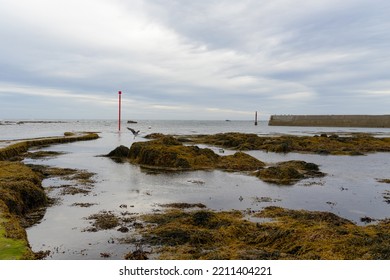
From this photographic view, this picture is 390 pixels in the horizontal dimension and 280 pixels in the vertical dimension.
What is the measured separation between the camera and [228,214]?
37.8 ft

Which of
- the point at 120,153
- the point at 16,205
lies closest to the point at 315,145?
the point at 120,153

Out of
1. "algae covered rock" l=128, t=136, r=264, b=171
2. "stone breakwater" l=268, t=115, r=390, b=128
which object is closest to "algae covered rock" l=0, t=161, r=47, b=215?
"algae covered rock" l=128, t=136, r=264, b=171

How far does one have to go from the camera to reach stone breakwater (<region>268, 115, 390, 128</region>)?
429 ft

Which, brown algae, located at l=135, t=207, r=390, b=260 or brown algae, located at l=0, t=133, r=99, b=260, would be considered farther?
brown algae, located at l=135, t=207, r=390, b=260

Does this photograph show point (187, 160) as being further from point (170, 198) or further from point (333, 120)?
point (333, 120)

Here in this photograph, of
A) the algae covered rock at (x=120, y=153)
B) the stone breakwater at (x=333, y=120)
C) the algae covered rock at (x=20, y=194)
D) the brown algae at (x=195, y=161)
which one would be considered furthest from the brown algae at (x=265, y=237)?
the stone breakwater at (x=333, y=120)

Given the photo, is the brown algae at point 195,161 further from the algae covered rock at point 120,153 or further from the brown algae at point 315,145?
the brown algae at point 315,145

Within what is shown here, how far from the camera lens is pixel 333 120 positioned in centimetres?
14288

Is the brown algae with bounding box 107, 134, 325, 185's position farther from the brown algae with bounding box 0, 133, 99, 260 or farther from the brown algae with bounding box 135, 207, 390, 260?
the brown algae with bounding box 135, 207, 390, 260

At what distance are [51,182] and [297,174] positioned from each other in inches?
558

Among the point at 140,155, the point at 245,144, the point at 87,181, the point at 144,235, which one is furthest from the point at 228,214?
the point at 245,144

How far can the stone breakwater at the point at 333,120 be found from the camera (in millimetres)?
130800

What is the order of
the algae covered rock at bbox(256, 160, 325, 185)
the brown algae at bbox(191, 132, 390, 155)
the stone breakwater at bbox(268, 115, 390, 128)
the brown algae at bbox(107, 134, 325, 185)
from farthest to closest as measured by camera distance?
1. the stone breakwater at bbox(268, 115, 390, 128)
2. the brown algae at bbox(191, 132, 390, 155)
3. the brown algae at bbox(107, 134, 325, 185)
4. the algae covered rock at bbox(256, 160, 325, 185)
